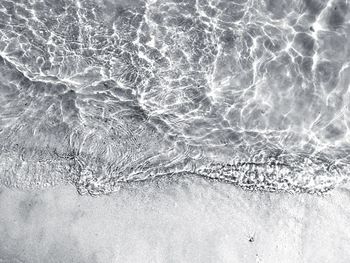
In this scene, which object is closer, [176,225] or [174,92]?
[176,225]

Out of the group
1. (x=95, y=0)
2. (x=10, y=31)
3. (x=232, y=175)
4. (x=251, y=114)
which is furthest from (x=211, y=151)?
(x=10, y=31)

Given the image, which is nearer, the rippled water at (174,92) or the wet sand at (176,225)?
the wet sand at (176,225)

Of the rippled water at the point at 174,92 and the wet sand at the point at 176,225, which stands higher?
the rippled water at the point at 174,92

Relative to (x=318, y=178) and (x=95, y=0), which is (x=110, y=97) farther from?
(x=318, y=178)

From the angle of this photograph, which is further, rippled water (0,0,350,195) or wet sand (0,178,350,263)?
rippled water (0,0,350,195)

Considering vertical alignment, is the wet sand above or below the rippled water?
below
